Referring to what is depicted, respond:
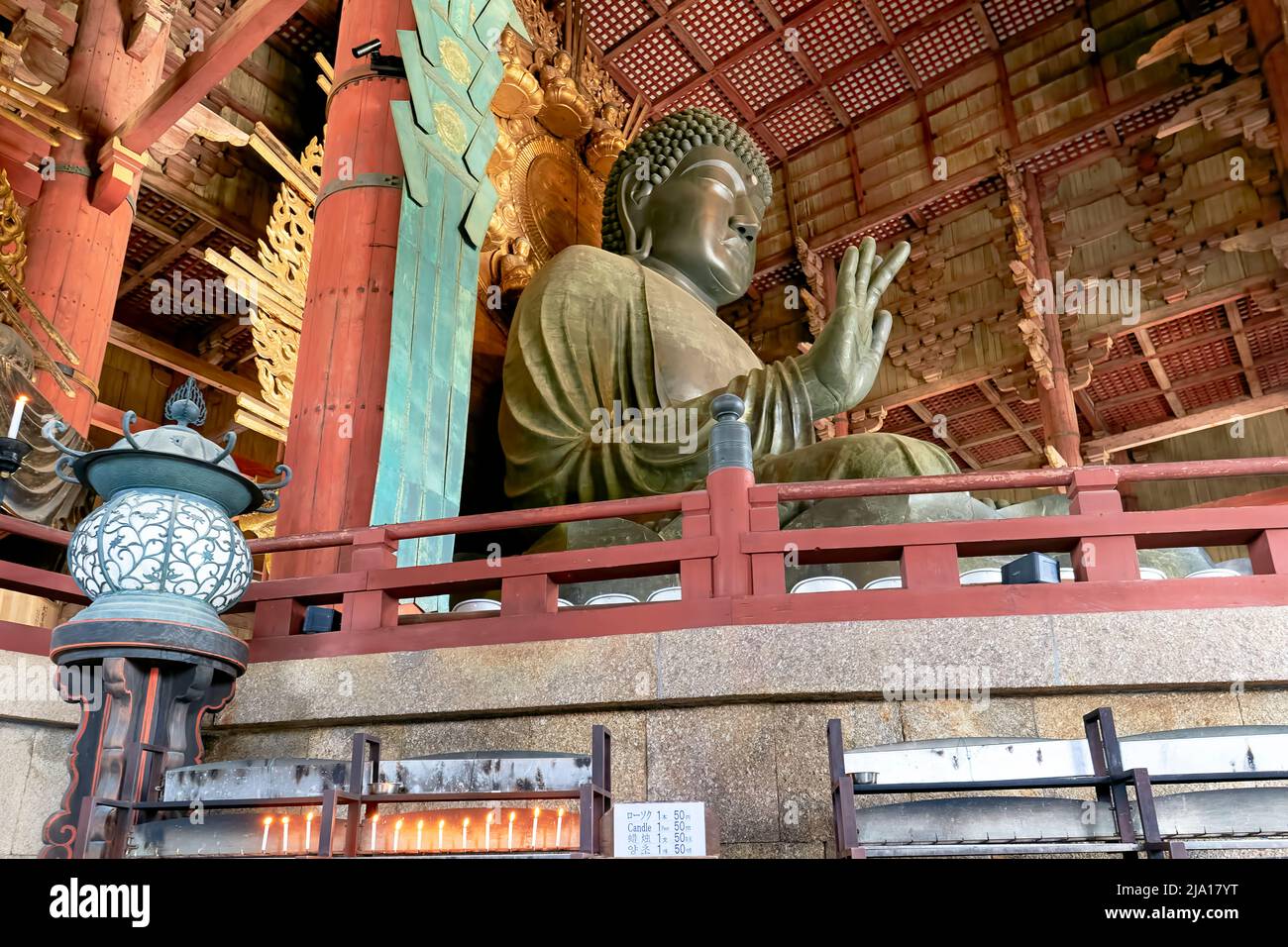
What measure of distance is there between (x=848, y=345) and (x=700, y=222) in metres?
1.61

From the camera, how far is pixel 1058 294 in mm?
7051

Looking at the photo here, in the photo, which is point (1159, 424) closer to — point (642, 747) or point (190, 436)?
point (642, 747)

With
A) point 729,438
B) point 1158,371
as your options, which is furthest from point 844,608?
point 1158,371

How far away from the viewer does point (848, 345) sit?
3.50 meters

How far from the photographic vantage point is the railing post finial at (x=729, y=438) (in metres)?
2.70

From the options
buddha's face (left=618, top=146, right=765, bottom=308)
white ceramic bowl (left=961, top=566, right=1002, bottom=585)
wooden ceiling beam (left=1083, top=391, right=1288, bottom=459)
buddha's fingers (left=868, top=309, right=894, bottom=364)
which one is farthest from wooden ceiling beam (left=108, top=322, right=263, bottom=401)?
wooden ceiling beam (left=1083, top=391, right=1288, bottom=459)

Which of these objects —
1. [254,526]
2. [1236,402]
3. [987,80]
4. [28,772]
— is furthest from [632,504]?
[1236,402]

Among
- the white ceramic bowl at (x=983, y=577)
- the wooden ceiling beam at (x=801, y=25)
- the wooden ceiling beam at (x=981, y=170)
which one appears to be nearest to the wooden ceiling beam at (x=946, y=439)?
the wooden ceiling beam at (x=981, y=170)

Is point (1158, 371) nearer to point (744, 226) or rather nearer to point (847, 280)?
point (744, 226)

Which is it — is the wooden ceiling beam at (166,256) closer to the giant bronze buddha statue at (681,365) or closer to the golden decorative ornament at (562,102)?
the golden decorative ornament at (562,102)

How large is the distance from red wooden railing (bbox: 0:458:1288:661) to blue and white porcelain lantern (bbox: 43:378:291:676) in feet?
1.42

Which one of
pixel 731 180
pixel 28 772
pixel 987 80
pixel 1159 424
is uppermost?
pixel 987 80

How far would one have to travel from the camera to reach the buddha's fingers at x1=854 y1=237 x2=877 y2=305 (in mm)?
3613
